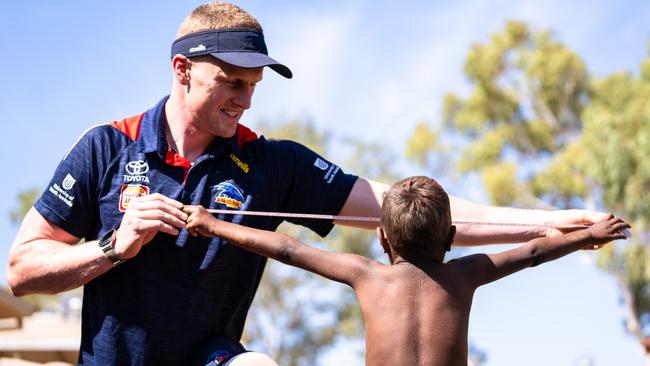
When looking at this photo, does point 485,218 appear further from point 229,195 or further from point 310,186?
point 229,195

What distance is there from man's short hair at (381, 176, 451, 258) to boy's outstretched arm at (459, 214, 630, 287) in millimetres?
171

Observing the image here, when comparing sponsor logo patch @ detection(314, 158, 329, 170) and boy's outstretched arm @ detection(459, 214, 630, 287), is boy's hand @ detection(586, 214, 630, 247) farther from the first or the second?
sponsor logo patch @ detection(314, 158, 329, 170)

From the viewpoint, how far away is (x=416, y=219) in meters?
3.88

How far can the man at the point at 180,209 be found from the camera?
14.5ft

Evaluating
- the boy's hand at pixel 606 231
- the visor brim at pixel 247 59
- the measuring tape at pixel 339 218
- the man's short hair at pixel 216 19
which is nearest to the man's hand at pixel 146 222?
the measuring tape at pixel 339 218

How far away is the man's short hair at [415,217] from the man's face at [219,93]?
0.97m

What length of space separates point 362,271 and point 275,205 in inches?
39.3

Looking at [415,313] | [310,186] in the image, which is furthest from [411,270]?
[310,186]

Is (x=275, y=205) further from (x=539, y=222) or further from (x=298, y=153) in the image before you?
(x=539, y=222)

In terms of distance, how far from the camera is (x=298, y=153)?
4.98m

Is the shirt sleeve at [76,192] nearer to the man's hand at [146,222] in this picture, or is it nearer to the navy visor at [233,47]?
the man's hand at [146,222]

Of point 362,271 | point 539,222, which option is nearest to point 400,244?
point 362,271

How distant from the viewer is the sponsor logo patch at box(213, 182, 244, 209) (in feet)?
15.0

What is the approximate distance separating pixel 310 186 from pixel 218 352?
1.02 m
